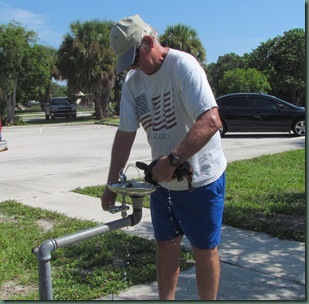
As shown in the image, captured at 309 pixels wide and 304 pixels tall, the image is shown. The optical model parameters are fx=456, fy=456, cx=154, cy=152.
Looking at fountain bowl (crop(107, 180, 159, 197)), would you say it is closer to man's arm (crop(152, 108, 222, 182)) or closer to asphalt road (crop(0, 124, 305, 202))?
man's arm (crop(152, 108, 222, 182))

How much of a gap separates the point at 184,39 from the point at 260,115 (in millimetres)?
17498

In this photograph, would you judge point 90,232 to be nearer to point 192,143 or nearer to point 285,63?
point 192,143

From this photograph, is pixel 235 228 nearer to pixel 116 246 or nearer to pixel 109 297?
pixel 116 246

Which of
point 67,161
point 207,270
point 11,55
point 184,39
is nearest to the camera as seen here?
point 207,270

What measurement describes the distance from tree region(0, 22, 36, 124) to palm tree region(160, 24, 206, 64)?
9.58m

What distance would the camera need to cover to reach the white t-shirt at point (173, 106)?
2230 millimetres

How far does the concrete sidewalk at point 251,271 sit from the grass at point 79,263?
19 cm

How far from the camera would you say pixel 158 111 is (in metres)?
2.42

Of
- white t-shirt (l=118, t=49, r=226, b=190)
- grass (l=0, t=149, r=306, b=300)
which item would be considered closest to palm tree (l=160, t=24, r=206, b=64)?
grass (l=0, t=149, r=306, b=300)

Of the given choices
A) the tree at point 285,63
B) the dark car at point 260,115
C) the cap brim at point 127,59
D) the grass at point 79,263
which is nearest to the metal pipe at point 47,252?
the cap brim at point 127,59

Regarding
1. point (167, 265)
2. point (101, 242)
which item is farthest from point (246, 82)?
point (167, 265)

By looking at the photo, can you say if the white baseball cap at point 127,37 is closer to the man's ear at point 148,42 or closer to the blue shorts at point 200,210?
the man's ear at point 148,42

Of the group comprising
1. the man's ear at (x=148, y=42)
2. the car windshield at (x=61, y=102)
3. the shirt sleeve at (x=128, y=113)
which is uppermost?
the car windshield at (x=61, y=102)

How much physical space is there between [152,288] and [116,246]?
936 mm
